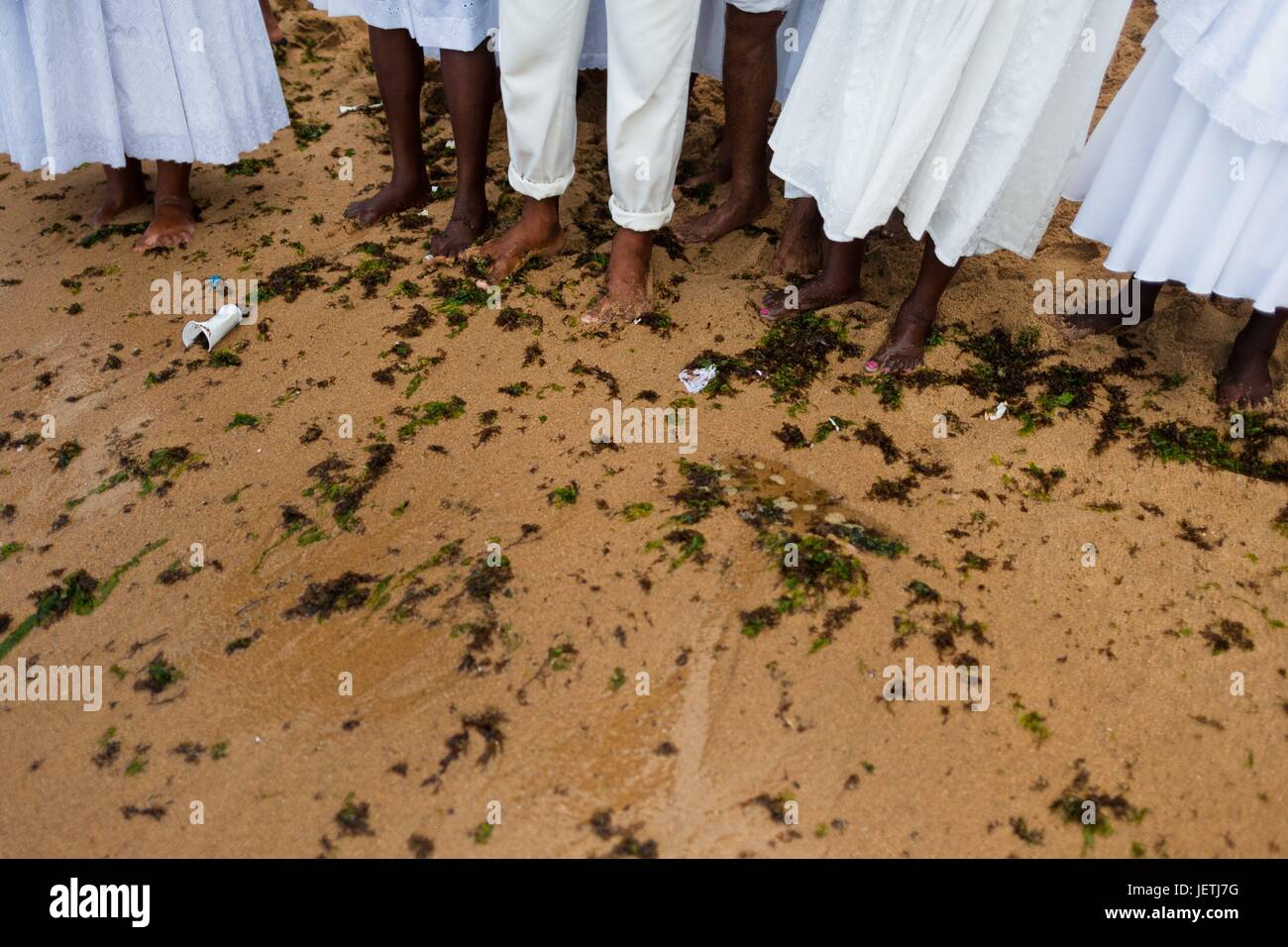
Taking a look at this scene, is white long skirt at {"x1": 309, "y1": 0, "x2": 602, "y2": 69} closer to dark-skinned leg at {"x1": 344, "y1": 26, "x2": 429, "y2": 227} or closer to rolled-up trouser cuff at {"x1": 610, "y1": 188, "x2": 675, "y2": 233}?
dark-skinned leg at {"x1": 344, "y1": 26, "x2": 429, "y2": 227}

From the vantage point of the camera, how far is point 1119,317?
2631 millimetres

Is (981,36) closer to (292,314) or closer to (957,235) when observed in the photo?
Result: (957,235)

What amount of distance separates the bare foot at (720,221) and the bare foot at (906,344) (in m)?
0.72

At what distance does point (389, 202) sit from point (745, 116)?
1205 millimetres

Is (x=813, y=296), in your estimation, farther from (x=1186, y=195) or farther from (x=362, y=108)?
(x=362, y=108)

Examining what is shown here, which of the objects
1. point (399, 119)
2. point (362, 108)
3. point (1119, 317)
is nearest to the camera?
point (1119, 317)

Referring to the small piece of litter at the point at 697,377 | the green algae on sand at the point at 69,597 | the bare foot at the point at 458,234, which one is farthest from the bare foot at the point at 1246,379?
the green algae on sand at the point at 69,597

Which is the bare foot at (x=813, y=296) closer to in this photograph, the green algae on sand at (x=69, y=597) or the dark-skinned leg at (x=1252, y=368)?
the dark-skinned leg at (x=1252, y=368)

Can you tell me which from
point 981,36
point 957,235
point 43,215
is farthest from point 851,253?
point 43,215

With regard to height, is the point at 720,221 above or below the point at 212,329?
above

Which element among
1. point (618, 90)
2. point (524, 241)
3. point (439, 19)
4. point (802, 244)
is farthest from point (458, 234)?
point (802, 244)

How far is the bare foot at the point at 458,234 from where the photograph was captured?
9.52 ft

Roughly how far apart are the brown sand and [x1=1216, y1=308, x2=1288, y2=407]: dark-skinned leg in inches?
2.3

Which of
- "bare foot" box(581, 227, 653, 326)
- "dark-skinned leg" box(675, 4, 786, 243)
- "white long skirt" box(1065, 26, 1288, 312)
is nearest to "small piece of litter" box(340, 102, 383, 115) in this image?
"dark-skinned leg" box(675, 4, 786, 243)
